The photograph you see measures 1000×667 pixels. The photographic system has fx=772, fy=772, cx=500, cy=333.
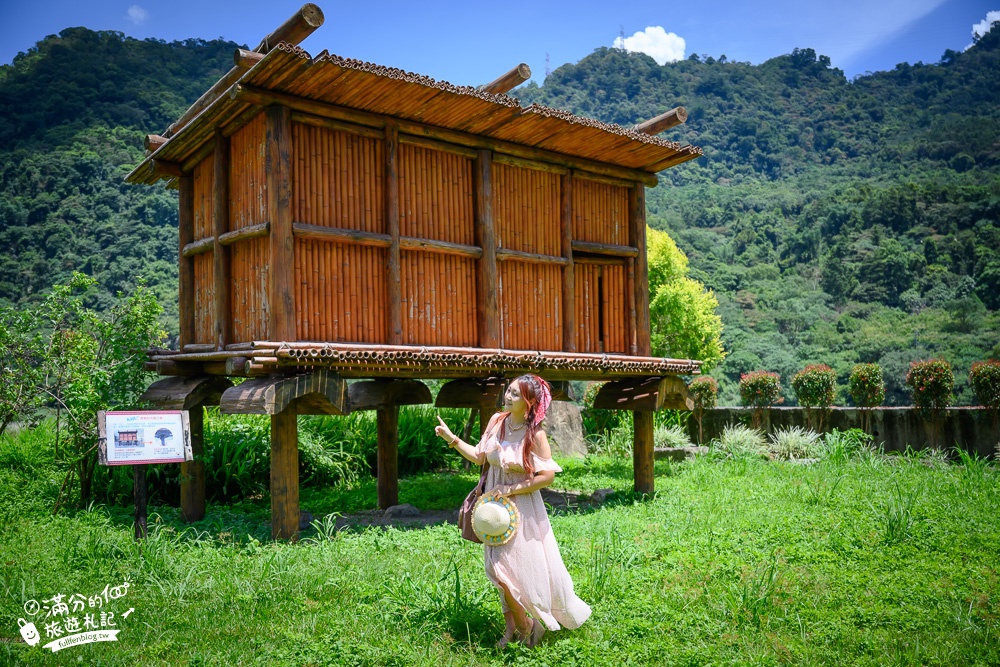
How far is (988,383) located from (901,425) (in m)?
1.89

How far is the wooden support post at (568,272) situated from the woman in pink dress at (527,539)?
500 cm

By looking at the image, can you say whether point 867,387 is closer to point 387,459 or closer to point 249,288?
point 387,459

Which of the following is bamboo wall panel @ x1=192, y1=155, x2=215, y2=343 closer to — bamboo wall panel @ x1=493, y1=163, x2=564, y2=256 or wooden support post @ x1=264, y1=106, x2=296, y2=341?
wooden support post @ x1=264, y1=106, x2=296, y2=341

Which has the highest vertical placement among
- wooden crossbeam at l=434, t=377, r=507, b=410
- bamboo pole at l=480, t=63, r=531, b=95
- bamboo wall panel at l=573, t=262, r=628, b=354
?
bamboo pole at l=480, t=63, r=531, b=95

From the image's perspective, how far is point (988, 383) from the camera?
1240 cm

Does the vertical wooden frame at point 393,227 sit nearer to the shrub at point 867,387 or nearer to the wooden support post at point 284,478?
the wooden support post at point 284,478

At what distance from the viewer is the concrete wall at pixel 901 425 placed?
12.9 m

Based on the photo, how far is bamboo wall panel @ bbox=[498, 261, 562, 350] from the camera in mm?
9461

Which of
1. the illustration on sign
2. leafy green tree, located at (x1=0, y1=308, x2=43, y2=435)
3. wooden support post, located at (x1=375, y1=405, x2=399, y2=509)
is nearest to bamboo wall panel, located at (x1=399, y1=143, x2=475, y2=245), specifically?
wooden support post, located at (x1=375, y1=405, x2=399, y2=509)

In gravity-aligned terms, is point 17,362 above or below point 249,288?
below

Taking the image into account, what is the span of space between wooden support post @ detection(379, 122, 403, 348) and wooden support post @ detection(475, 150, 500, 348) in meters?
1.09

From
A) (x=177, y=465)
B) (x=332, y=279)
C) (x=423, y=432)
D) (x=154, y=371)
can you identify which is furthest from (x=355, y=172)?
(x=423, y=432)

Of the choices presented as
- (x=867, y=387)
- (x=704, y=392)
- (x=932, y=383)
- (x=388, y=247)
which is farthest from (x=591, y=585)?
(x=704, y=392)

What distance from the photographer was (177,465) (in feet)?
34.7
